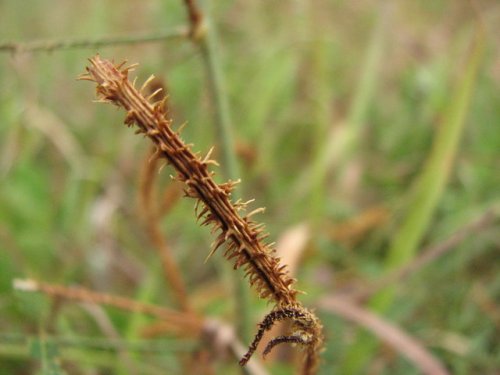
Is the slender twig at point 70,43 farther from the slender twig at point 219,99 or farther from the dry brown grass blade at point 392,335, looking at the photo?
the dry brown grass blade at point 392,335

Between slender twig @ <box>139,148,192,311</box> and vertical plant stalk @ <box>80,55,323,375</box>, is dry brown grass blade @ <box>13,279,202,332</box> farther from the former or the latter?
vertical plant stalk @ <box>80,55,323,375</box>

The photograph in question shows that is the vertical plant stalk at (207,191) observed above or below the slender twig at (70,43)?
below

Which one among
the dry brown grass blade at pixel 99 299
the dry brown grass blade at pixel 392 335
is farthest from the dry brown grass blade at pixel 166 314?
the dry brown grass blade at pixel 392 335

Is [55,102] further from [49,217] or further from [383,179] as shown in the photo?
[383,179]

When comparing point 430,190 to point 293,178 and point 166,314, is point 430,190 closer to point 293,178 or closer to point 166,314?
point 166,314

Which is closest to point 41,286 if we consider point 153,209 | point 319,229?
point 153,209

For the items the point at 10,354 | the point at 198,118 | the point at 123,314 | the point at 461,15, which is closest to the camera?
the point at 10,354
